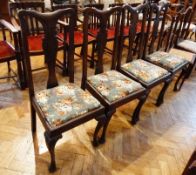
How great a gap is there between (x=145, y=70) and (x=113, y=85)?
47 centimetres

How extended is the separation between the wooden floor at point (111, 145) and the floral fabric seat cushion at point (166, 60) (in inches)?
18.7

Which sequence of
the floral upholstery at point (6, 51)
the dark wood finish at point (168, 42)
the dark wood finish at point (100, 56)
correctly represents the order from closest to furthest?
the dark wood finish at point (100, 56) < the floral upholstery at point (6, 51) < the dark wood finish at point (168, 42)

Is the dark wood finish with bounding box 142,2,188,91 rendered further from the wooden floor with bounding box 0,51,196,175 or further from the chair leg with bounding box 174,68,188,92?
the wooden floor with bounding box 0,51,196,175

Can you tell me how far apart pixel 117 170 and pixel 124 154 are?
165 mm

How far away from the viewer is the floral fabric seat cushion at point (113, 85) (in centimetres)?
149

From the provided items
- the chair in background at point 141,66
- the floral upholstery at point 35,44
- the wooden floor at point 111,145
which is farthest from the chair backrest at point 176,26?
the floral upholstery at point 35,44

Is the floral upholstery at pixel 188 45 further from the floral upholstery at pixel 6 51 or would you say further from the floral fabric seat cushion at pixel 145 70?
the floral upholstery at pixel 6 51

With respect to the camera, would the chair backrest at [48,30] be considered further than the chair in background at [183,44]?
No

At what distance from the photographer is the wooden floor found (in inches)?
57.1

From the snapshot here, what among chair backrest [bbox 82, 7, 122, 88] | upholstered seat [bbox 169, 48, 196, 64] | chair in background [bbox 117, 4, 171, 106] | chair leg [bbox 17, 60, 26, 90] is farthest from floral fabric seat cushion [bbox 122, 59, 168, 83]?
chair leg [bbox 17, 60, 26, 90]

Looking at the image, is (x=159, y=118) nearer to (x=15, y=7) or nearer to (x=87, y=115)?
(x=87, y=115)

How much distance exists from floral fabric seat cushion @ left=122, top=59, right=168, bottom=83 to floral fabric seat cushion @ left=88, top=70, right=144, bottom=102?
0.15 m

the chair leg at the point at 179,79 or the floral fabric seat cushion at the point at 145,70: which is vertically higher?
the floral fabric seat cushion at the point at 145,70

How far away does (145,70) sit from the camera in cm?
187
